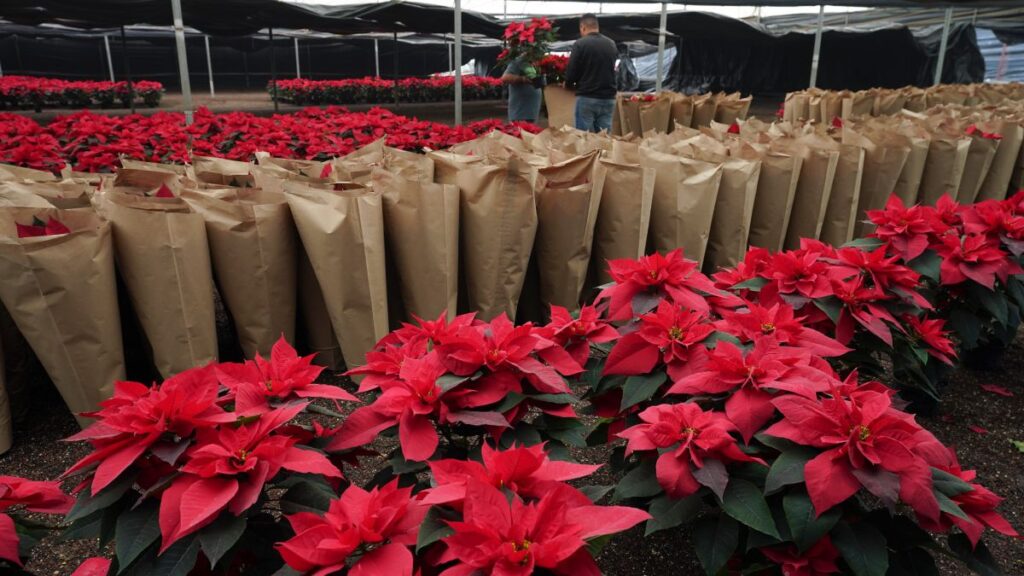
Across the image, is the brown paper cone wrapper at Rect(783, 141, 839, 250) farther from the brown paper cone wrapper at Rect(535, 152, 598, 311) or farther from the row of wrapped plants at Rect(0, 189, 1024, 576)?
the row of wrapped plants at Rect(0, 189, 1024, 576)

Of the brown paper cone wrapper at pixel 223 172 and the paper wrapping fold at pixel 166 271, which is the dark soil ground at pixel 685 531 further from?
the brown paper cone wrapper at pixel 223 172

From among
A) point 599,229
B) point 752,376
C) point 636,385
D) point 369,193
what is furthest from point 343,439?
point 599,229

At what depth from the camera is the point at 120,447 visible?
2.96 ft

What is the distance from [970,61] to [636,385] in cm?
2321

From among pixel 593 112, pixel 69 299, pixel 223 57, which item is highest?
pixel 223 57

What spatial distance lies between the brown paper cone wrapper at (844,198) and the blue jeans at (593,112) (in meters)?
3.36

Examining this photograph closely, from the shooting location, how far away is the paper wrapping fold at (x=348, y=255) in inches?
88.0

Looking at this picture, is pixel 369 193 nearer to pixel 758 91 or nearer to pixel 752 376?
pixel 752 376

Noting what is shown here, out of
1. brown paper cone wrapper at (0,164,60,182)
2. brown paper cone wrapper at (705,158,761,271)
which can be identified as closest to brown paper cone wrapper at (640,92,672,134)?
brown paper cone wrapper at (705,158,761,271)

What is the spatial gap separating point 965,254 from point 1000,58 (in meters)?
23.4

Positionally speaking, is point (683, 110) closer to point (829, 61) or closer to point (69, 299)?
point (69, 299)

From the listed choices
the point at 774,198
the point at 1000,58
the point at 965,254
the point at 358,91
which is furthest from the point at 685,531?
the point at 1000,58

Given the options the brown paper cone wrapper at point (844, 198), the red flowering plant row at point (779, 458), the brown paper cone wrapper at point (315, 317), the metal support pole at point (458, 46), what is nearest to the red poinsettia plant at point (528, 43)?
the metal support pole at point (458, 46)

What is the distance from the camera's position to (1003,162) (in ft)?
14.8
